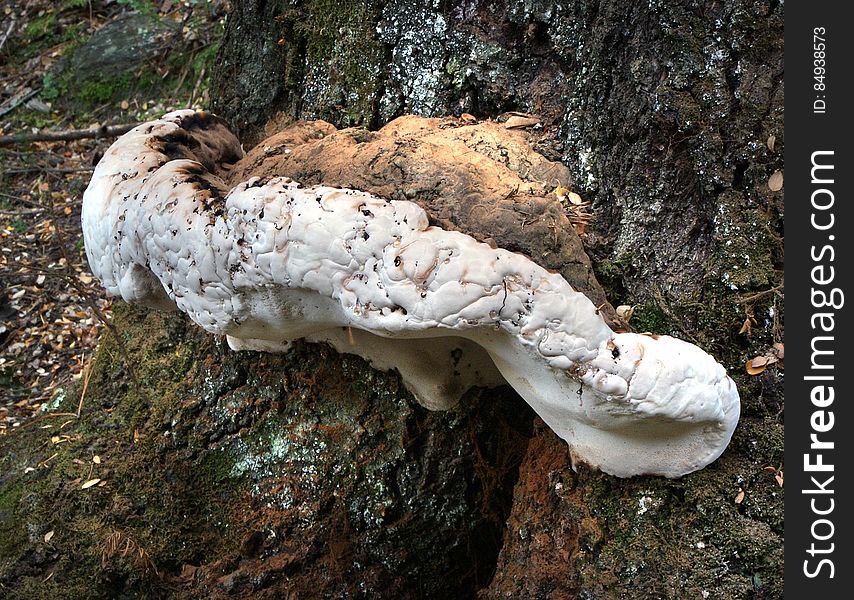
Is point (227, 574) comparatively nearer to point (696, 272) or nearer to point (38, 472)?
point (38, 472)

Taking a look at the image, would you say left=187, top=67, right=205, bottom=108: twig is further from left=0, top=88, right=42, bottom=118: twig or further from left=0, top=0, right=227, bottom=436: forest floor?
left=0, top=88, right=42, bottom=118: twig

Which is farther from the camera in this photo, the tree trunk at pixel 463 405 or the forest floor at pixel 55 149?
the forest floor at pixel 55 149

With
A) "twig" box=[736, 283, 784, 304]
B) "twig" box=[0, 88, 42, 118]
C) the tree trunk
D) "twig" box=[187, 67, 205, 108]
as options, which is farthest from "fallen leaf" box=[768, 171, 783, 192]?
"twig" box=[0, 88, 42, 118]

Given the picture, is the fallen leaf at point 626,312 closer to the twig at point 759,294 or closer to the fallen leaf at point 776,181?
the twig at point 759,294

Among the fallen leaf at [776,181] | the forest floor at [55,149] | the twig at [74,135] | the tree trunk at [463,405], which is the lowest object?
the forest floor at [55,149]

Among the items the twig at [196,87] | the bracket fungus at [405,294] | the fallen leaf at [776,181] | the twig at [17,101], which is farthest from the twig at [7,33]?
the fallen leaf at [776,181]

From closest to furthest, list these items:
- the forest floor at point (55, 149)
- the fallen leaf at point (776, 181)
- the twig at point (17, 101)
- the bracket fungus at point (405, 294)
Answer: the bracket fungus at point (405, 294) → the fallen leaf at point (776, 181) → the forest floor at point (55, 149) → the twig at point (17, 101)
